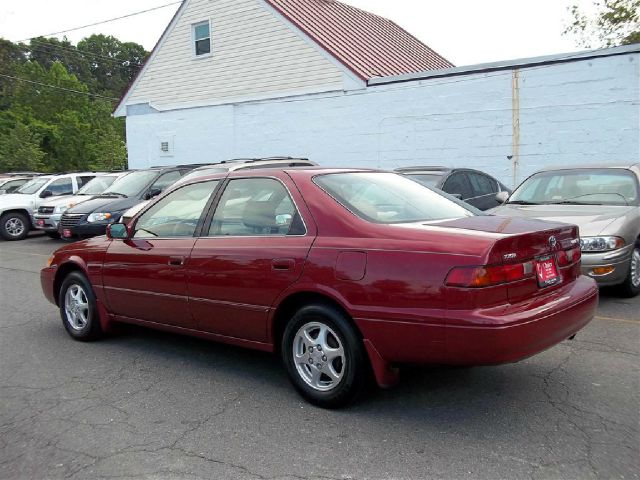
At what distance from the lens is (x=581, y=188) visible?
733cm

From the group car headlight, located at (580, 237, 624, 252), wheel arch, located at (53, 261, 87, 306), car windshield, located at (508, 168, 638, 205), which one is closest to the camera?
wheel arch, located at (53, 261, 87, 306)

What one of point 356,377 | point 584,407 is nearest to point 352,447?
point 356,377

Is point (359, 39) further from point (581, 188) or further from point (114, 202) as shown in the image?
point (581, 188)


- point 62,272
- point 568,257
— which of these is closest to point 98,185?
point 62,272

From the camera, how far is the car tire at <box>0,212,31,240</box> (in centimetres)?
1521

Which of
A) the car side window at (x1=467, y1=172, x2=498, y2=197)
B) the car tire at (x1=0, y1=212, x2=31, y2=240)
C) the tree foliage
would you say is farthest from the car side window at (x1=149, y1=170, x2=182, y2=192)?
the tree foliage

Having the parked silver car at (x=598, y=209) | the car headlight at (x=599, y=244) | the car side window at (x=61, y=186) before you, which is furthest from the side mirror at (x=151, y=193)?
the car headlight at (x=599, y=244)

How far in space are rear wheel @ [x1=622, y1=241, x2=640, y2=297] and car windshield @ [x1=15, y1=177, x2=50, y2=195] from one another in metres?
14.5

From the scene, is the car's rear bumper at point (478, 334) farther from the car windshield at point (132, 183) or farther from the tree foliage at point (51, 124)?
the tree foliage at point (51, 124)

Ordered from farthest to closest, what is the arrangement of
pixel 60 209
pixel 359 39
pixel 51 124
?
pixel 51 124 < pixel 359 39 < pixel 60 209

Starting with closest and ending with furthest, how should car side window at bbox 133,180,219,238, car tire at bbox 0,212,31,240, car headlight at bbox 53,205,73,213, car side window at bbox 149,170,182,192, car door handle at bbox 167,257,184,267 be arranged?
car door handle at bbox 167,257,184,267, car side window at bbox 133,180,219,238, car side window at bbox 149,170,182,192, car headlight at bbox 53,205,73,213, car tire at bbox 0,212,31,240

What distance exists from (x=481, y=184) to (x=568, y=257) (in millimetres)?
6851

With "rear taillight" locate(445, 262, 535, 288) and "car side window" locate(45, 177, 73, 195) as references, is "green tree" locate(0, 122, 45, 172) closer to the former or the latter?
"car side window" locate(45, 177, 73, 195)

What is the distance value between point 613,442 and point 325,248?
1928 mm
